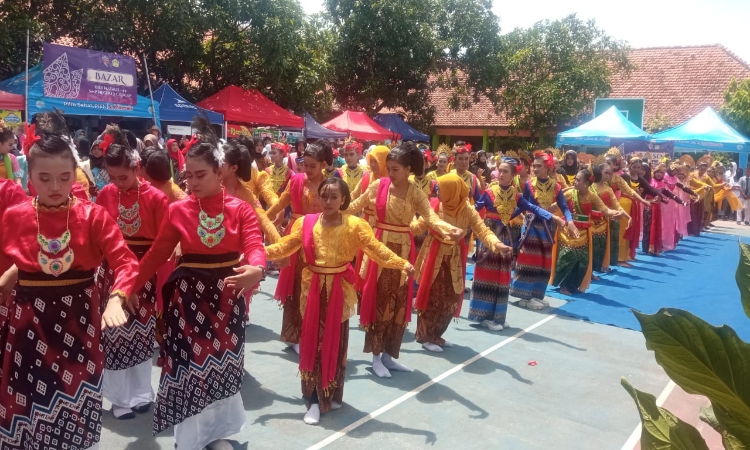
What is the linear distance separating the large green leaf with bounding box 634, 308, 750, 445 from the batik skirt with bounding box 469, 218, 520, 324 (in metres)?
5.57

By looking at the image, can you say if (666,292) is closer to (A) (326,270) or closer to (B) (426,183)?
(B) (426,183)

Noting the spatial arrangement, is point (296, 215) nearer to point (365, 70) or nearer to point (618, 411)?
point (618, 411)

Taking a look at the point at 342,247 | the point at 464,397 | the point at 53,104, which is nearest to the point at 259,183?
the point at 342,247

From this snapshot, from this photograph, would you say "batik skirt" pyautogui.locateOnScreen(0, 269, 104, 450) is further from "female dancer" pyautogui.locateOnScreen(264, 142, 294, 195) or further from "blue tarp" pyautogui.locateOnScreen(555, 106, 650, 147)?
"blue tarp" pyautogui.locateOnScreen(555, 106, 650, 147)

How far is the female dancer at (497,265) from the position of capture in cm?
627

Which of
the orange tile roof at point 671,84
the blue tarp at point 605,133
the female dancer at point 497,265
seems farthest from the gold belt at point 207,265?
the orange tile roof at point 671,84

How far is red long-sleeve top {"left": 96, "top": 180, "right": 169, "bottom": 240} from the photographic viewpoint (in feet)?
12.3

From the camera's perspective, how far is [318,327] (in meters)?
3.89

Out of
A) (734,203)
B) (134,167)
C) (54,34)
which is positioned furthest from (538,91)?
(134,167)

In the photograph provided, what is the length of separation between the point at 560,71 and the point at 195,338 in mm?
20034

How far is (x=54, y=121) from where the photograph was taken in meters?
3.43

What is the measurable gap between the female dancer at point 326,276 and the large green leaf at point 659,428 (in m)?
3.10

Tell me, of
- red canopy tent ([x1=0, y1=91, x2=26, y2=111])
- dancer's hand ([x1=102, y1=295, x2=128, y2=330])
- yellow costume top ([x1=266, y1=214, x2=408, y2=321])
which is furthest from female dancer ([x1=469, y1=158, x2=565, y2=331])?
red canopy tent ([x1=0, y1=91, x2=26, y2=111])

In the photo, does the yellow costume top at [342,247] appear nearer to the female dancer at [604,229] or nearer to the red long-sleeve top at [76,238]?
the red long-sleeve top at [76,238]
